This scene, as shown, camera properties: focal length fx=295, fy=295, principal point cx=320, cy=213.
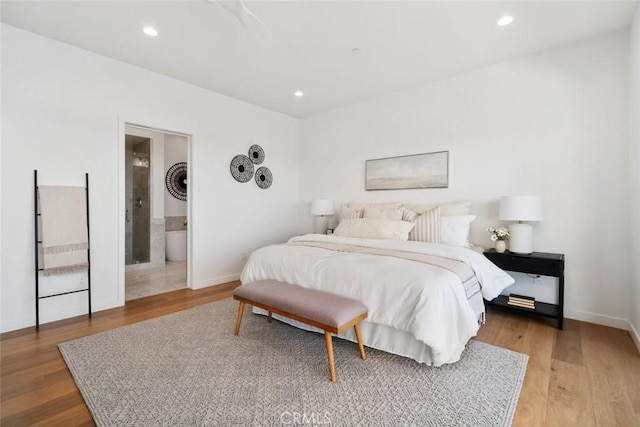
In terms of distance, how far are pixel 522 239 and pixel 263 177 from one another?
3.53 metres

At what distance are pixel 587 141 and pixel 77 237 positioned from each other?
4.97 metres

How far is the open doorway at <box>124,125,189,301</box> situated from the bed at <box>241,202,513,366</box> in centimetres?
331

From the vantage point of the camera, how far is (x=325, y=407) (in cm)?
160

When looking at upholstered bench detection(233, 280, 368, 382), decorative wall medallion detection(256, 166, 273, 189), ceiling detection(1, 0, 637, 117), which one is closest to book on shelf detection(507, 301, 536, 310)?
upholstered bench detection(233, 280, 368, 382)

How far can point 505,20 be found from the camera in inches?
97.0

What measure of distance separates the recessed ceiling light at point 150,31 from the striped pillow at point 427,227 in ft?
10.4

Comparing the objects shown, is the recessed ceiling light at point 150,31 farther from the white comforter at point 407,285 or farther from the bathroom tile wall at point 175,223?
the bathroom tile wall at point 175,223

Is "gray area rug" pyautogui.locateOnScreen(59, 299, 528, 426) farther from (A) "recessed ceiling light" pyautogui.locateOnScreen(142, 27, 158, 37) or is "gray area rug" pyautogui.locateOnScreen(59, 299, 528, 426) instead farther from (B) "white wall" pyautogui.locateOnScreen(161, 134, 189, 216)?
(B) "white wall" pyautogui.locateOnScreen(161, 134, 189, 216)

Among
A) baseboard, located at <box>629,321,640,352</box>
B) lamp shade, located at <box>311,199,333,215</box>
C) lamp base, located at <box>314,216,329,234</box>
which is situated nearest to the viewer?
baseboard, located at <box>629,321,640,352</box>

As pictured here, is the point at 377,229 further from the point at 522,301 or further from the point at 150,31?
the point at 150,31

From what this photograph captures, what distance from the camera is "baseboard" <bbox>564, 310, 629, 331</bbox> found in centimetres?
264

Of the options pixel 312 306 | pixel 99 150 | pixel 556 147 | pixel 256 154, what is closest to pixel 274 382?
pixel 312 306

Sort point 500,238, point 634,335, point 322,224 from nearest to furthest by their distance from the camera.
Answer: point 634,335
point 500,238
point 322,224

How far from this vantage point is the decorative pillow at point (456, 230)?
10.2 feet
